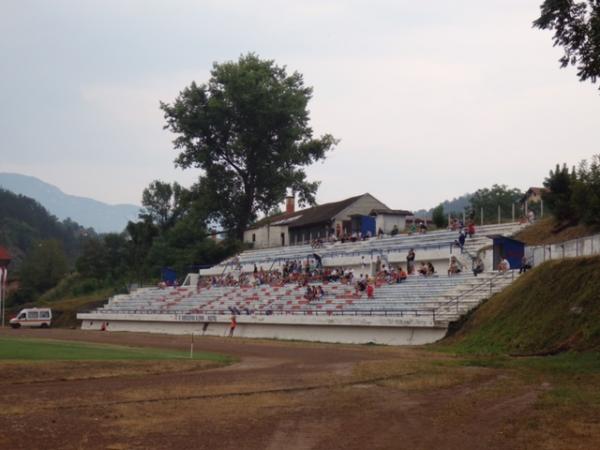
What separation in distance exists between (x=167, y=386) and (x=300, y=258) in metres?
45.6

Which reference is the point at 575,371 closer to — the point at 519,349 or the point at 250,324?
the point at 519,349

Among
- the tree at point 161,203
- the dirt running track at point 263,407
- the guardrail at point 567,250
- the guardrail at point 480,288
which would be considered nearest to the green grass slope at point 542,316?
the guardrail at point 567,250

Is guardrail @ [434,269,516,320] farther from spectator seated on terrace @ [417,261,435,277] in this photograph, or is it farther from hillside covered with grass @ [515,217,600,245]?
spectator seated on terrace @ [417,261,435,277]

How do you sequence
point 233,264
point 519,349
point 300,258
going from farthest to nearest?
point 233,264
point 300,258
point 519,349

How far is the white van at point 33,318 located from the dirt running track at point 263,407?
48.9 metres

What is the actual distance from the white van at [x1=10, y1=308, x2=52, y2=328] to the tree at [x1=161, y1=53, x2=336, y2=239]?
20204 mm

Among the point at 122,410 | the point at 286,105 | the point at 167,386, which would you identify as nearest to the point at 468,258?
the point at 167,386

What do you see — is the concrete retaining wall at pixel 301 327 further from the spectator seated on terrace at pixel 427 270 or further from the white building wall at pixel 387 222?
the white building wall at pixel 387 222

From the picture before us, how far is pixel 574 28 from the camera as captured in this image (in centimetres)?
2362

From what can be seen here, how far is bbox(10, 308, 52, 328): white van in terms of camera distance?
233ft

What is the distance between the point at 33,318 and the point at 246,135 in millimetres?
26687

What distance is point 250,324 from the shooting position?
52.8 metres

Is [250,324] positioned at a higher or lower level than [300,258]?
lower

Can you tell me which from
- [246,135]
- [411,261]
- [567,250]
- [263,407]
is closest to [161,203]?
[246,135]
